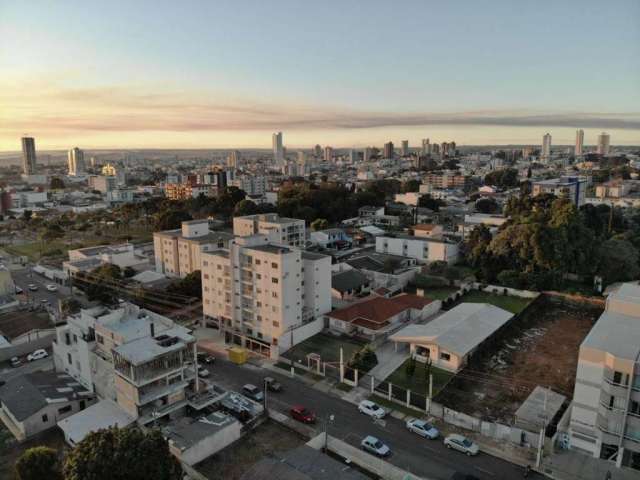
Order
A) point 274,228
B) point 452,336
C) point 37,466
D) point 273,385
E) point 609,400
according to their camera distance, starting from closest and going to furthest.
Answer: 1. point 37,466
2. point 609,400
3. point 273,385
4. point 452,336
5. point 274,228

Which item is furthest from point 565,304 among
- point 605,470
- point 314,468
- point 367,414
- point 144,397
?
point 144,397

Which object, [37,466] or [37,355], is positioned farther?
[37,355]

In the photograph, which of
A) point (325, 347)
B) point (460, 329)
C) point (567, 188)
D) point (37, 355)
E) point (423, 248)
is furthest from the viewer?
point (567, 188)

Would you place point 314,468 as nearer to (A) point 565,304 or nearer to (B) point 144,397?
(B) point 144,397

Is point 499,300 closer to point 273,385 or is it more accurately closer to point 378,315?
point 378,315

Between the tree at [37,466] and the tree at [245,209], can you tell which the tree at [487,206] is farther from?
the tree at [37,466]

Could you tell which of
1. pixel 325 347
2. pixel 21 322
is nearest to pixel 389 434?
pixel 325 347
